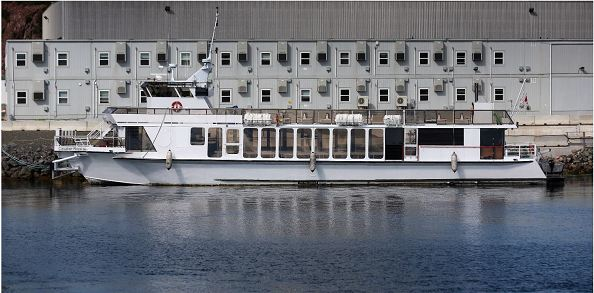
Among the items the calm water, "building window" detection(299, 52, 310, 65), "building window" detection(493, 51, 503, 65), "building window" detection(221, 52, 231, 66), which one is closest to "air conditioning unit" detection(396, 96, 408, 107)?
"building window" detection(299, 52, 310, 65)

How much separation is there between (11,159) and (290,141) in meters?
13.3

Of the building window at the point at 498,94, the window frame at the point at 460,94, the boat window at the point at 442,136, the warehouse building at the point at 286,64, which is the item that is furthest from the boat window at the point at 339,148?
the building window at the point at 498,94

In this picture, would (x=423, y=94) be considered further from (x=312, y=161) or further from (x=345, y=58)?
(x=312, y=161)

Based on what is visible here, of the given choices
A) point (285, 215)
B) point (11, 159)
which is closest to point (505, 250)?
point (285, 215)

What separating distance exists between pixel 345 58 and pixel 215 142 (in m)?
15.4

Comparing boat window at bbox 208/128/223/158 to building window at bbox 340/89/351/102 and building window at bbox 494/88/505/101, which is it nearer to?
building window at bbox 340/89/351/102

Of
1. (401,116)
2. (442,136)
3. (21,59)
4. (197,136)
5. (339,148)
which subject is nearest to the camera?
(197,136)

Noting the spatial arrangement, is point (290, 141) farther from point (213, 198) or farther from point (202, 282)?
point (202, 282)

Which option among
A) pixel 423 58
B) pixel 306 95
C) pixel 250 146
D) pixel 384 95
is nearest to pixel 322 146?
pixel 250 146

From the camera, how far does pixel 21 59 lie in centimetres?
6047

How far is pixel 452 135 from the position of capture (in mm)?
47094

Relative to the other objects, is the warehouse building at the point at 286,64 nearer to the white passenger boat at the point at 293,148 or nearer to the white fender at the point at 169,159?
the white passenger boat at the point at 293,148

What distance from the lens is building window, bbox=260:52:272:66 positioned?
2361 inches

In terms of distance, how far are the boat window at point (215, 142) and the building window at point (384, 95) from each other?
606 inches
